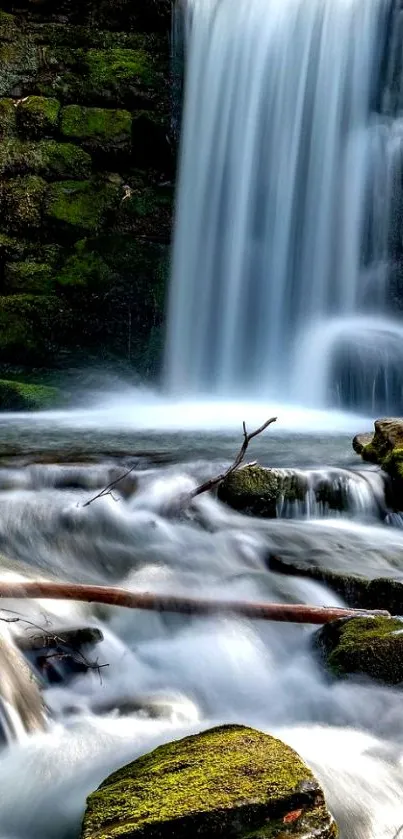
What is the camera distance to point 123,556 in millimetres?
4562

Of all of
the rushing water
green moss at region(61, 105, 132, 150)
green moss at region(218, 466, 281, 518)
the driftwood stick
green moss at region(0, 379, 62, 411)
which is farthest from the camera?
green moss at region(61, 105, 132, 150)

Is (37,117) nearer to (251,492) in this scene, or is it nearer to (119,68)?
(119,68)

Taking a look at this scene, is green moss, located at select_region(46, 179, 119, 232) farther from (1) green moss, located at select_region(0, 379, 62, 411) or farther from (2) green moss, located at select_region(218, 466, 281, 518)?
(2) green moss, located at select_region(218, 466, 281, 518)

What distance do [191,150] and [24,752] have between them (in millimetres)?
13052

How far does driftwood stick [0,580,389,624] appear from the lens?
3.01 metres

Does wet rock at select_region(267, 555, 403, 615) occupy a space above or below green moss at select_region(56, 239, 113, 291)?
below

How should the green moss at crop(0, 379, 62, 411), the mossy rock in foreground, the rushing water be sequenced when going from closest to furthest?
the mossy rock in foreground
the rushing water
the green moss at crop(0, 379, 62, 411)

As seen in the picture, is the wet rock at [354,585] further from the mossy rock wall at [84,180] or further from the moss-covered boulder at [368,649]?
the mossy rock wall at [84,180]

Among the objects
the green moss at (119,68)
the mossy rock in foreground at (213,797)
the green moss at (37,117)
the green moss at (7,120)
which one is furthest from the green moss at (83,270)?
the mossy rock in foreground at (213,797)

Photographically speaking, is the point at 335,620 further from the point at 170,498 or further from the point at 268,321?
the point at 268,321

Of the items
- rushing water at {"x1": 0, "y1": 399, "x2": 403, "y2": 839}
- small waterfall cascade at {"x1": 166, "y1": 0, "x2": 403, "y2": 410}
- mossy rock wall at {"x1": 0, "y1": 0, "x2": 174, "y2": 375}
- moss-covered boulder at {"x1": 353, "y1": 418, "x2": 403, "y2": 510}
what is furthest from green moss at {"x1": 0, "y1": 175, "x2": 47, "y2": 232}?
moss-covered boulder at {"x1": 353, "y1": 418, "x2": 403, "y2": 510}

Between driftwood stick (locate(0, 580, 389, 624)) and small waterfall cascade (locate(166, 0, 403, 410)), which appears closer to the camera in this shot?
driftwood stick (locate(0, 580, 389, 624))

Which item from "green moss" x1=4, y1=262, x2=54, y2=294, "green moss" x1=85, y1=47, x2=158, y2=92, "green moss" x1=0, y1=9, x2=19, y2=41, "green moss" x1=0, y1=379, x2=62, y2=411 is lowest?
"green moss" x1=0, y1=379, x2=62, y2=411

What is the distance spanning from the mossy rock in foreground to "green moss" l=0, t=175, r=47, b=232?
1217 centimetres
